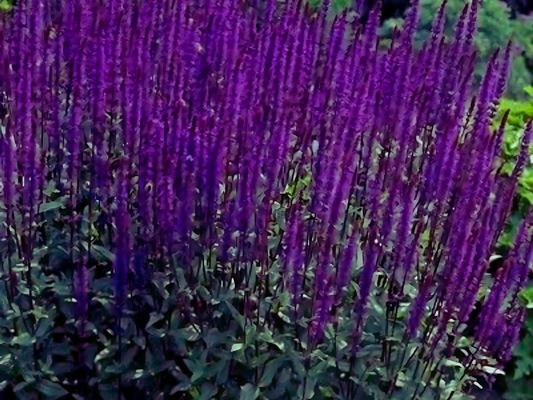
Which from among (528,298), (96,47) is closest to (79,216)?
(96,47)

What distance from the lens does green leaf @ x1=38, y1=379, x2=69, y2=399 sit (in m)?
3.40

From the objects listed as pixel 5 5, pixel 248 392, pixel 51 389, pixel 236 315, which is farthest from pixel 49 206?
pixel 5 5

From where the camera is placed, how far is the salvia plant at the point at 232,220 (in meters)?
3.13

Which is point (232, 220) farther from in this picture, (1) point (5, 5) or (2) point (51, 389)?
(1) point (5, 5)

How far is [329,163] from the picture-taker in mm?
3188

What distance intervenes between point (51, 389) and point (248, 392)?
2.76ft

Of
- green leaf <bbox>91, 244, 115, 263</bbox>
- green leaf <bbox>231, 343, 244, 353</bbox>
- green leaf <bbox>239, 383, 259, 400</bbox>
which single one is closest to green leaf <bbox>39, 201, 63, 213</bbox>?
green leaf <bbox>91, 244, 115, 263</bbox>

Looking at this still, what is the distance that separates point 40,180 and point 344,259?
1259 mm

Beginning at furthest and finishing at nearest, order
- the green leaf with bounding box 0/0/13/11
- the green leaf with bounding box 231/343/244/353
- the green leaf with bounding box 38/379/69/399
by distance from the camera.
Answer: the green leaf with bounding box 0/0/13/11 → the green leaf with bounding box 38/379/69/399 → the green leaf with bounding box 231/343/244/353

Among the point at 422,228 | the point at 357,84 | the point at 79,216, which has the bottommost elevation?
the point at 79,216

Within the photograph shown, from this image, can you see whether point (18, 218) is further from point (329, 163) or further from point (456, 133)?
point (456, 133)

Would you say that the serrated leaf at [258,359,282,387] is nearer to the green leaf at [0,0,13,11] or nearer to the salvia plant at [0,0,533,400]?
the salvia plant at [0,0,533,400]

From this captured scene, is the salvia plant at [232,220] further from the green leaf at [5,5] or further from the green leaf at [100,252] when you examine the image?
the green leaf at [5,5]

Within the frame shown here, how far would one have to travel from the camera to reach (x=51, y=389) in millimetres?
3414
